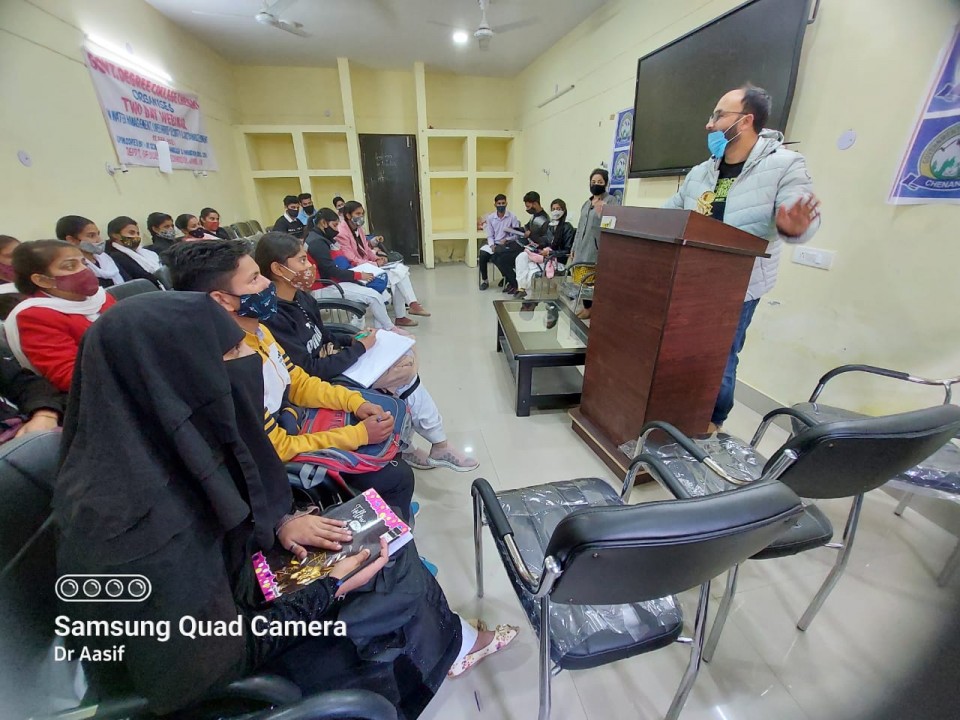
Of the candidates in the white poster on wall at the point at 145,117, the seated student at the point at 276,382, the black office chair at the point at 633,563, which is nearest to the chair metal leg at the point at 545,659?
the black office chair at the point at 633,563

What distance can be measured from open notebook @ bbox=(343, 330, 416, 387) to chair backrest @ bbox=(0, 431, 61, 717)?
2.91 ft

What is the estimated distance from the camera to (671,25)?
286 centimetres

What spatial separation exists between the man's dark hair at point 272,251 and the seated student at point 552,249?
9.70 ft

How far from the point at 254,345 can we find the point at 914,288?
259cm

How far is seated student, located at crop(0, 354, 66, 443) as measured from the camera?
1.12 m

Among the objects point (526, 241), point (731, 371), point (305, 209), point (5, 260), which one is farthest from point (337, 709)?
point (305, 209)

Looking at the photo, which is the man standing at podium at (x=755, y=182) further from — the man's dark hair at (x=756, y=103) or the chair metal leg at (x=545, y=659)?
the chair metal leg at (x=545, y=659)

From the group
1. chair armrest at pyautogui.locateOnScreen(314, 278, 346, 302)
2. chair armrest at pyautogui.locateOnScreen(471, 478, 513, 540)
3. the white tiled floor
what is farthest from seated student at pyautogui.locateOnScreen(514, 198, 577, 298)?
chair armrest at pyautogui.locateOnScreen(471, 478, 513, 540)

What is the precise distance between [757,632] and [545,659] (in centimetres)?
89

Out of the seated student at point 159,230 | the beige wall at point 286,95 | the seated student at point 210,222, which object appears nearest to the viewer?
the seated student at point 159,230

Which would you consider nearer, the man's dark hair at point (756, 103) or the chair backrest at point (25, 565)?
the chair backrest at point (25, 565)

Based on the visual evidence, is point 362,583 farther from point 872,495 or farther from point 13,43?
point 13,43

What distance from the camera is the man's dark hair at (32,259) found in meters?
1.27

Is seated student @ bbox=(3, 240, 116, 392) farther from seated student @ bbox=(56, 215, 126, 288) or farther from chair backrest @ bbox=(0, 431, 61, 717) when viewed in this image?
seated student @ bbox=(56, 215, 126, 288)
